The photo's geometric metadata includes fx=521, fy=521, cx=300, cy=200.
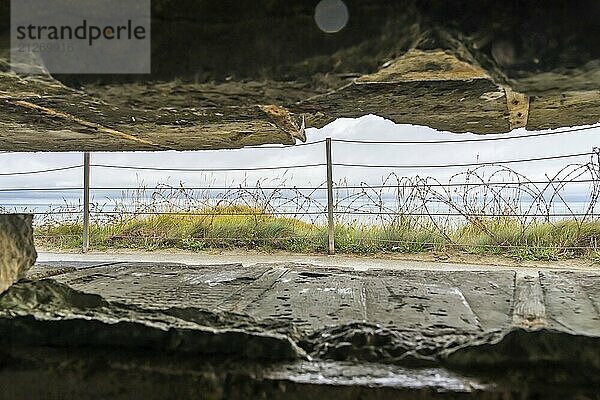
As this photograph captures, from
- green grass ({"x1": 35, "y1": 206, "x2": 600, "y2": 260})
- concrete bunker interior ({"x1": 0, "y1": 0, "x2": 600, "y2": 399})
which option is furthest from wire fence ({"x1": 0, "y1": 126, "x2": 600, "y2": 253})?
concrete bunker interior ({"x1": 0, "y1": 0, "x2": 600, "y2": 399})

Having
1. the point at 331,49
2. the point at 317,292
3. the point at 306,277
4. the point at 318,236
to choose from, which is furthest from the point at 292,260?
the point at 331,49

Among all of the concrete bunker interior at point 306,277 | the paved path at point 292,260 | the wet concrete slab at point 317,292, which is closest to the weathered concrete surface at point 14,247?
the concrete bunker interior at point 306,277

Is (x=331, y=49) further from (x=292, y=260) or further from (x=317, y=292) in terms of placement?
(x=292, y=260)

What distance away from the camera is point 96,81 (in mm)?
645

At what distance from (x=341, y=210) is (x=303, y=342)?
345 cm

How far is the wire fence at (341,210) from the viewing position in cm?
361

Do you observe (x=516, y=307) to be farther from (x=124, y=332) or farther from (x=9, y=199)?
(x=9, y=199)

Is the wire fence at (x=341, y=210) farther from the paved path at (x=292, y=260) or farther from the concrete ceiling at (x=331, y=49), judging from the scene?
the concrete ceiling at (x=331, y=49)

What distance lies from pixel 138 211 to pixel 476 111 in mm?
3844

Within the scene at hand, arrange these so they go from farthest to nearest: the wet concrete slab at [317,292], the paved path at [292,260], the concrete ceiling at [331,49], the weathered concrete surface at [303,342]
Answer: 1. the paved path at [292,260]
2. the wet concrete slab at [317,292]
3. the weathered concrete surface at [303,342]
4. the concrete ceiling at [331,49]

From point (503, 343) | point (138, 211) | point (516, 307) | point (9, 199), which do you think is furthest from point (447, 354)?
point (9, 199)

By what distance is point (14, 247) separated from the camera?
1.12 m

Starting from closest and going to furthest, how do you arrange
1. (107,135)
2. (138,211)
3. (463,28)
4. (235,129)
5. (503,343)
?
(463,28), (503,343), (235,129), (107,135), (138,211)

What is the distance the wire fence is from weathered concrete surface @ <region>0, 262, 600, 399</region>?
2.62 metres
